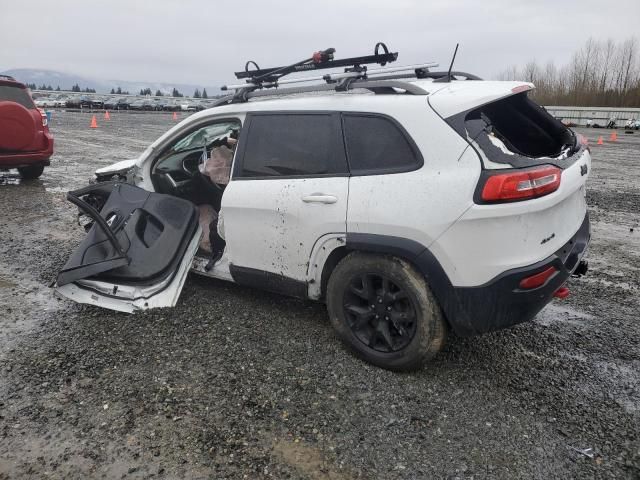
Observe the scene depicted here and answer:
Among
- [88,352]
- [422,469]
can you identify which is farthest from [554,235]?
[88,352]

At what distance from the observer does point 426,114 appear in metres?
2.77

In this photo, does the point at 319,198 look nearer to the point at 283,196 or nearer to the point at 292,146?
the point at 283,196

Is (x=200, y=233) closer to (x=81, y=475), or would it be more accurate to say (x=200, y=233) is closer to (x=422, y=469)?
(x=81, y=475)

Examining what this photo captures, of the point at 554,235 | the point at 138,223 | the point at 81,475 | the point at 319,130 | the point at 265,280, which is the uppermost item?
the point at 319,130

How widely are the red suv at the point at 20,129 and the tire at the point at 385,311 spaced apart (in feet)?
23.6

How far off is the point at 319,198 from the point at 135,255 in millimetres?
1754

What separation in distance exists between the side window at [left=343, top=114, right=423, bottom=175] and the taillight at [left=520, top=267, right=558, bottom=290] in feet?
2.88

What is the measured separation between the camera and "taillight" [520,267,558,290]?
8.42 feet

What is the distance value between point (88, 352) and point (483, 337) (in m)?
2.83

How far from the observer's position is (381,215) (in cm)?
281

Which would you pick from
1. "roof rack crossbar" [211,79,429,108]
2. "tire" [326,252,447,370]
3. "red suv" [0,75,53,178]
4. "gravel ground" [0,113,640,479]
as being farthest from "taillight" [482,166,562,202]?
"red suv" [0,75,53,178]

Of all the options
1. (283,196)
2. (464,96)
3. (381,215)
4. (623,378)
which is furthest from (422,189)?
(623,378)

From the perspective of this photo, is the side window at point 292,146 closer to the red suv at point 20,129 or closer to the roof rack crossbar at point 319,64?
the roof rack crossbar at point 319,64

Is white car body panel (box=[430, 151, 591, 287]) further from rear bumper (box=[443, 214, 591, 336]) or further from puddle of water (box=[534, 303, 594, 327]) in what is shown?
puddle of water (box=[534, 303, 594, 327])
